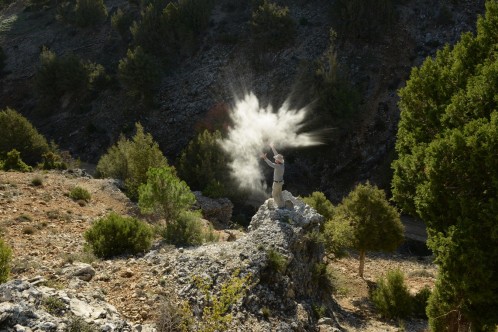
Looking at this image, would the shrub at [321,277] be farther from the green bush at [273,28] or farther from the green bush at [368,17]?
the green bush at [368,17]

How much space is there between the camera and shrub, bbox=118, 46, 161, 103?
176 feet

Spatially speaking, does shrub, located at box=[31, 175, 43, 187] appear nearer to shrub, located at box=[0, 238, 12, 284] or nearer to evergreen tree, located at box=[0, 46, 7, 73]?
shrub, located at box=[0, 238, 12, 284]

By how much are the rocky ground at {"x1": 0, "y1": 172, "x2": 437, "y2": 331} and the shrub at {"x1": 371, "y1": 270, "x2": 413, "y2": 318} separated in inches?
22.2

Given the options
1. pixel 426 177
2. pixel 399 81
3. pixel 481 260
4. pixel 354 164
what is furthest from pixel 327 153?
pixel 481 260

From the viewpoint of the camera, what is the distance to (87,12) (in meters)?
69.1

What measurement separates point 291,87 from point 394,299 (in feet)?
111

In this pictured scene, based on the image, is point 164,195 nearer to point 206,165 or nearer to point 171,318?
point 171,318

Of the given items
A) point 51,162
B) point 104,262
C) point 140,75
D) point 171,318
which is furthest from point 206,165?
point 171,318

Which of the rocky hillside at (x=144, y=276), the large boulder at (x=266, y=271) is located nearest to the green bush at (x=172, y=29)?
the rocky hillside at (x=144, y=276)

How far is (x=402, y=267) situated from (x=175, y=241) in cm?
2015

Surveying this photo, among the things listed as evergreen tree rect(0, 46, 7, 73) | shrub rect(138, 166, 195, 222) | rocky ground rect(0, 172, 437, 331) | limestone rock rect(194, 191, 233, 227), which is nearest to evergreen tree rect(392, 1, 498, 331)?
rocky ground rect(0, 172, 437, 331)

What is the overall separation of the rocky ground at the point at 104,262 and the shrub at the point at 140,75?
27.4 metres

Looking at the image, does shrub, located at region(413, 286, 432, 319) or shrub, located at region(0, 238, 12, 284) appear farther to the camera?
shrub, located at region(413, 286, 432, 319)

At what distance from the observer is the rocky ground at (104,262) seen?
11758mm
